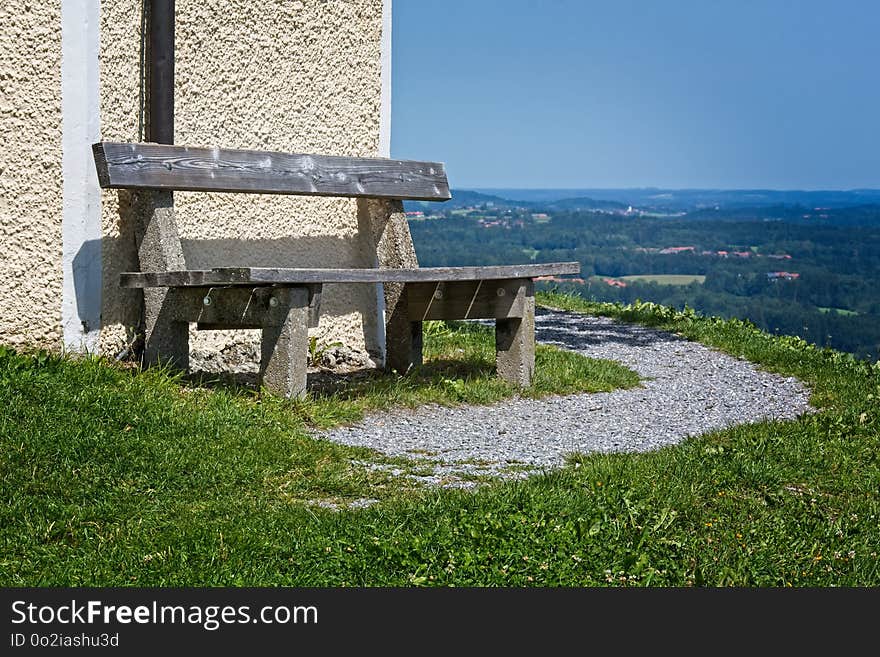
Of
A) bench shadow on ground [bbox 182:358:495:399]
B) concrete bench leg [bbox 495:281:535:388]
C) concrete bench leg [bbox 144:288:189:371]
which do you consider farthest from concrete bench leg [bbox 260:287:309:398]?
concrete bench leg [bbox 495:281:535:388]

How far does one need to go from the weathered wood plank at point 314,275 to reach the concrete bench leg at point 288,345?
0.12 meters

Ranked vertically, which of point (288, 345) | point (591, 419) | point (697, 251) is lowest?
point (697, 251)

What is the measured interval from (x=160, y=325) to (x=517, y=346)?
225 cm

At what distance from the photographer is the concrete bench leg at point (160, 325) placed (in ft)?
20.5

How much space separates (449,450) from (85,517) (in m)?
1.93

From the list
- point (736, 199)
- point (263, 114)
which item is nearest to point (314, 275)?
point (263, 114)

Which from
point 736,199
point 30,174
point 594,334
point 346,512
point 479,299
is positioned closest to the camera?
Answer: point 346,512

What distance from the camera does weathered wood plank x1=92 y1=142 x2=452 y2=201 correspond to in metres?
6.01

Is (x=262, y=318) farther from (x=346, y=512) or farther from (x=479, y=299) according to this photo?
(x=346, y=512)

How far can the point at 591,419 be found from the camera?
640 cm

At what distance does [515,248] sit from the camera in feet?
86.9

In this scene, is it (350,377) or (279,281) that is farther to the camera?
(350,377)

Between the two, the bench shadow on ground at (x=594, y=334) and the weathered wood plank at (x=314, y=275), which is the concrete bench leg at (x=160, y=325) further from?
the bench shadow on ground at (x=594, y=334)

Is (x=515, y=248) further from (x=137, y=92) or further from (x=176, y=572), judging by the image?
(x=176, y=572)
